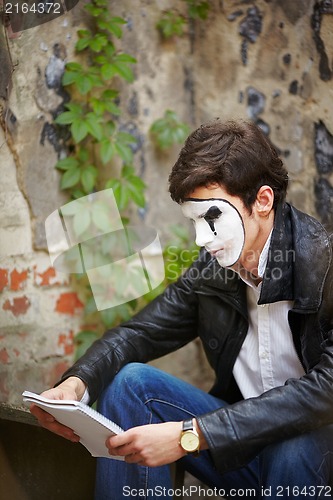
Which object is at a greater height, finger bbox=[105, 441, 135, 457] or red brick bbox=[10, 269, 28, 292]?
red brick bbox=[10, 269, 28, 292]

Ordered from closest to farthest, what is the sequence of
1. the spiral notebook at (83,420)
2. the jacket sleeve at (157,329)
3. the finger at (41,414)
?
the spiral notebook at (83,420), the finger at (41,414), the jacket sleeve at (157,329)

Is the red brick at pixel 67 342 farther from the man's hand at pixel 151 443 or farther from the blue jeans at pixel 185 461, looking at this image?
the man's hand at pixel 151 443

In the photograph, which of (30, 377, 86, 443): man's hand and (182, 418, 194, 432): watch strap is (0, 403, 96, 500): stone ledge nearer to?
(30, 377, 86, 443): man's hand

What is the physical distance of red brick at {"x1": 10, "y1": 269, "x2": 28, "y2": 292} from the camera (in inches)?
91.8

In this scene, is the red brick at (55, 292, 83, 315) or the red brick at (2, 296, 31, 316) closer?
the red brick at (2, 296, 31, 316)

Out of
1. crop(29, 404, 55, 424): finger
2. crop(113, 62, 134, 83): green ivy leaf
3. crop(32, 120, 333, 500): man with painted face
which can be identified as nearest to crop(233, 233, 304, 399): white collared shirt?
crop(32, 120, 333, 500): man with painted face

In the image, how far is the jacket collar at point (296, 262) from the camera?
1.64m

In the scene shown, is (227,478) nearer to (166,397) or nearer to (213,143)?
(166,397)

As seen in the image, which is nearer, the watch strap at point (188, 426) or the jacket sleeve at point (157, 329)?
the watch strap at point (188, 426)

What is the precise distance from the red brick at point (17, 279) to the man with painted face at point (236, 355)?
1.84 ft

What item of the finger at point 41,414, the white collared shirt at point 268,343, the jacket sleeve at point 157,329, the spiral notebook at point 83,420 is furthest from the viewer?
the jacket sleeve at point 157,329

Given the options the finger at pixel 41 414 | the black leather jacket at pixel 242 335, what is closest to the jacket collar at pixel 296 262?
the black leather jacket at pixel 242 335

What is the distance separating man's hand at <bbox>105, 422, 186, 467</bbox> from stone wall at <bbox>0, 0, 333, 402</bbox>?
0.91 m

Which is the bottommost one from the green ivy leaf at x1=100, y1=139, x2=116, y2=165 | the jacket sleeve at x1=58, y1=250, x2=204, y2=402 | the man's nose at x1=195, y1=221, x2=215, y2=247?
the jacket sleeve at x1=58, y1=250, x2=204, y2=402
